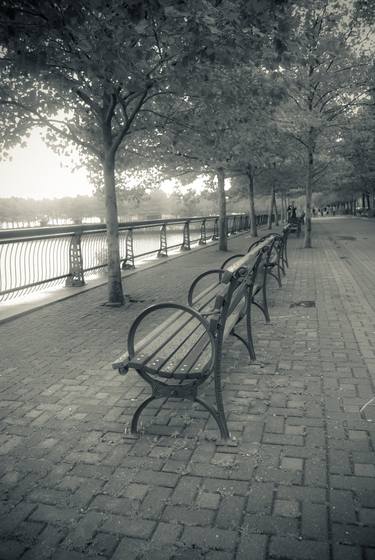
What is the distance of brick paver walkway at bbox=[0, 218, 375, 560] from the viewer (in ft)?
7.27

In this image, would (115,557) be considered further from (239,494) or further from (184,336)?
(184,336)

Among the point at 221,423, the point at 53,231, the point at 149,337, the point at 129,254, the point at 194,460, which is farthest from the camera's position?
the point at 129,254

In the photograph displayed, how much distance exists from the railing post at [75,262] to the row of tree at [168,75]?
1907 millimetres

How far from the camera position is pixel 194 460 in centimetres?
291

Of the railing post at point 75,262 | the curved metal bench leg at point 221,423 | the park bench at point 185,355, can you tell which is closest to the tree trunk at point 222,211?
the railing post at point 75,262

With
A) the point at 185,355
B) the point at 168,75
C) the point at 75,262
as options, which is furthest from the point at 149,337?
the point at 75,262

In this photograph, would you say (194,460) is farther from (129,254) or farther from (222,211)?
(222,211)

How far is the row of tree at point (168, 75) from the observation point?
14.8ft

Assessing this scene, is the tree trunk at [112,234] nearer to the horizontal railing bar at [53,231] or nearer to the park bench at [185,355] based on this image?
the horizontal railing bar at [53,231]

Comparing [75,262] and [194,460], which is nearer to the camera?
[194,460]

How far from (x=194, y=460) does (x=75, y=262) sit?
24.9ft

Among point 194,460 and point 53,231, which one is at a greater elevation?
point 53,231

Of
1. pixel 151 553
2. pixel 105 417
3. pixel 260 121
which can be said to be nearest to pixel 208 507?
pixel 151 553

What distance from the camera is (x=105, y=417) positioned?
3.56m
